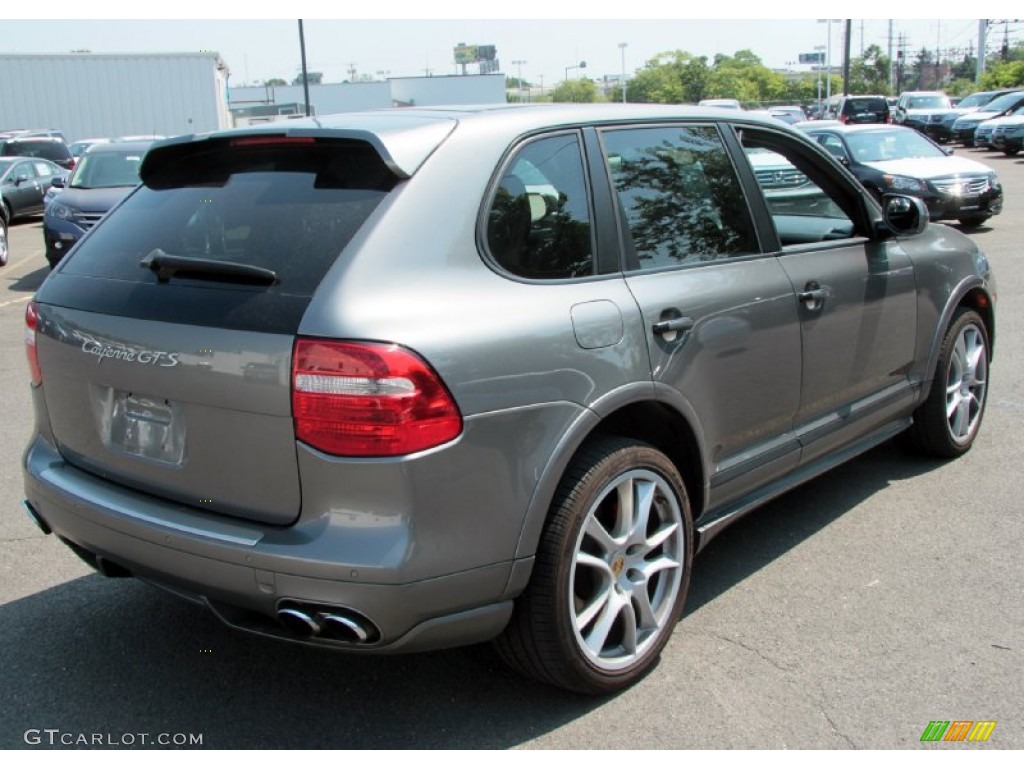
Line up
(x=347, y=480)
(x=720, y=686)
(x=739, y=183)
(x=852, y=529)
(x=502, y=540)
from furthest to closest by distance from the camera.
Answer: (x=852, y=529) → (x=739, y=183) → (x=720, y=686) → (x=502, y=540) → (x=347, y=480)

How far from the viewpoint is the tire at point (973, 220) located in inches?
602

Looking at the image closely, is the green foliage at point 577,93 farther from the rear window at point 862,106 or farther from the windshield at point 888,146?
the windshield at point 888,146

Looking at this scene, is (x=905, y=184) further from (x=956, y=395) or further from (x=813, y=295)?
(x=813, y=295)

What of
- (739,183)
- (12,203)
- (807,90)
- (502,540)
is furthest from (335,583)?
(807,90)

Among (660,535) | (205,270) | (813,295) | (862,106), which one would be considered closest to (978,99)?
(862,106)

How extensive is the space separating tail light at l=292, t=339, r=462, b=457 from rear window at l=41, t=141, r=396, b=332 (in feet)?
0.49

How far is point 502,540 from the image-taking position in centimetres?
280

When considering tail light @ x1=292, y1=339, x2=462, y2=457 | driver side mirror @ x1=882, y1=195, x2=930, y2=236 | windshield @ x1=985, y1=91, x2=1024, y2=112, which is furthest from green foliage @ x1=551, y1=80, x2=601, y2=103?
tail light @ x1=292, y1=339, x2=462, y2=457

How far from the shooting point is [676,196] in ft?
12.1

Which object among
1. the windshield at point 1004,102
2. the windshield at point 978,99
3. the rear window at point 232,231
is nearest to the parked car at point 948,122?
the windshield at point 978,99

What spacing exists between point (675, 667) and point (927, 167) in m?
14.0

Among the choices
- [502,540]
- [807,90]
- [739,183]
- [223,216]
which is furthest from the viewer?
[807,90]

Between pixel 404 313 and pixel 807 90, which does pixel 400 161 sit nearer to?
pixel 404 313
